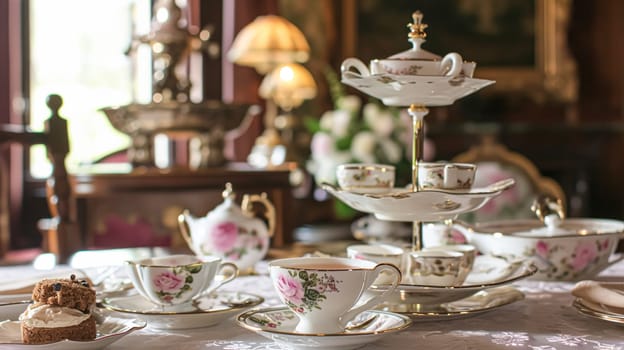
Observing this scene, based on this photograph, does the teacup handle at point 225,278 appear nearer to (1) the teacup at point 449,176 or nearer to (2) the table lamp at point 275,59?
(1) the teacup at point 449,176

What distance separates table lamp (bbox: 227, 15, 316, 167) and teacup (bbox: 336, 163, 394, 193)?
2770 millimetres

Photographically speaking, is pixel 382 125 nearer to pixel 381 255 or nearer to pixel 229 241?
pixel 229 241

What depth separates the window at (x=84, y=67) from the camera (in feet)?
15.5

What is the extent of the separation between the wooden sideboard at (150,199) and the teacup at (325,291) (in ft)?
7.00

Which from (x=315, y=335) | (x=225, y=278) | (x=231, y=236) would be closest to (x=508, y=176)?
(x=231, y=236)

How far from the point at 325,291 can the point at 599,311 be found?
43cm

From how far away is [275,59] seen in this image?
4.57 meters

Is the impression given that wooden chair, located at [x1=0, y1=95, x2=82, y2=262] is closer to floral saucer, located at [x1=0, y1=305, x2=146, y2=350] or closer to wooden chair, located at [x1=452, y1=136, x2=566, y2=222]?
floral saucer, located at [x1=0, y1=305, x2=146, y2=350]

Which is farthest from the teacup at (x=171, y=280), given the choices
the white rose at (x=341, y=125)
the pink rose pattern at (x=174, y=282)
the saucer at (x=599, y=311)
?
the white rose at (x=341, y=125)

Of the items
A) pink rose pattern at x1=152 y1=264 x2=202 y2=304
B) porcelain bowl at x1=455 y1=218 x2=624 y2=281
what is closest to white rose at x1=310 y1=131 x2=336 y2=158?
porcelain bowl at x1=455 y1=218 x2=624 y2=281

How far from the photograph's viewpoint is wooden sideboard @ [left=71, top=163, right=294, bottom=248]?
3.36m

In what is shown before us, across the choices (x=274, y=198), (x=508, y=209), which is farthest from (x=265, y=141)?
(x=508, y=209)

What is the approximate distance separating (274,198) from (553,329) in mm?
A: 2380

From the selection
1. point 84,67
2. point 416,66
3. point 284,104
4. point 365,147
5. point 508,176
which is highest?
point 84,67
